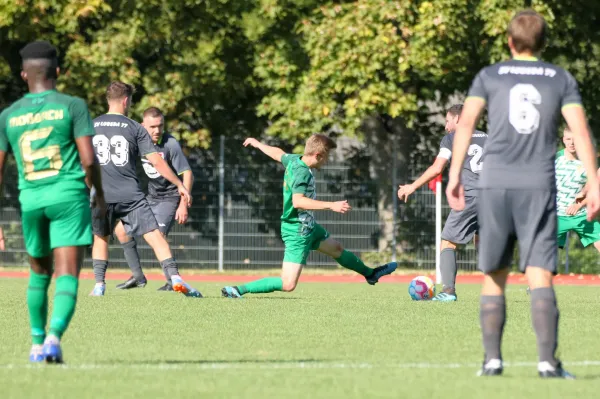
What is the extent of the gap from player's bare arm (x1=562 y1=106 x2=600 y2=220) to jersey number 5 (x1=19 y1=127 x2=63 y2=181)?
9.56 feet

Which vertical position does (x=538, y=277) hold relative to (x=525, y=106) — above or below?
below

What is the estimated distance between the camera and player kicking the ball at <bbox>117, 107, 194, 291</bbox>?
15711 millimetres

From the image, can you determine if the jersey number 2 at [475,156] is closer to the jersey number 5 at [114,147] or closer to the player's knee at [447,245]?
the player's knee at [447,245]

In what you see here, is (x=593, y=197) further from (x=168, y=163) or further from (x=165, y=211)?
(x=165, y=211)

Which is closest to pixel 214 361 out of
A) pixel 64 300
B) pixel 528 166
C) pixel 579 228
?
pixel 64 300

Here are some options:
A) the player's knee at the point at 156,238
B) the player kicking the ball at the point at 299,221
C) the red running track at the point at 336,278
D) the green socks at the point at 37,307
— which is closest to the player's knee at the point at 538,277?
the green socks at the point at 37,307

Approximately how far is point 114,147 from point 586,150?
7.74 meters

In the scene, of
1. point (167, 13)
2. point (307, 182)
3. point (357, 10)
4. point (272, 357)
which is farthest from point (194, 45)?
point (272, 357)

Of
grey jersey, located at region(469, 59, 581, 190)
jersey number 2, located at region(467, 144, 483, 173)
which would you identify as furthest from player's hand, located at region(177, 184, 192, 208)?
grey jersey, located at region(469, 59, 581, 190)

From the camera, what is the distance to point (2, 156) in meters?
8.07

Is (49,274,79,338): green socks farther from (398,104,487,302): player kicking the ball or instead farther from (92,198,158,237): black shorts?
(92,198,158,237): black shorts

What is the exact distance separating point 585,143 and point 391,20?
679 inches

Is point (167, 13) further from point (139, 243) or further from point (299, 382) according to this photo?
point (299, 382)

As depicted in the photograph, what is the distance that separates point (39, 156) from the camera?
7785 mm
